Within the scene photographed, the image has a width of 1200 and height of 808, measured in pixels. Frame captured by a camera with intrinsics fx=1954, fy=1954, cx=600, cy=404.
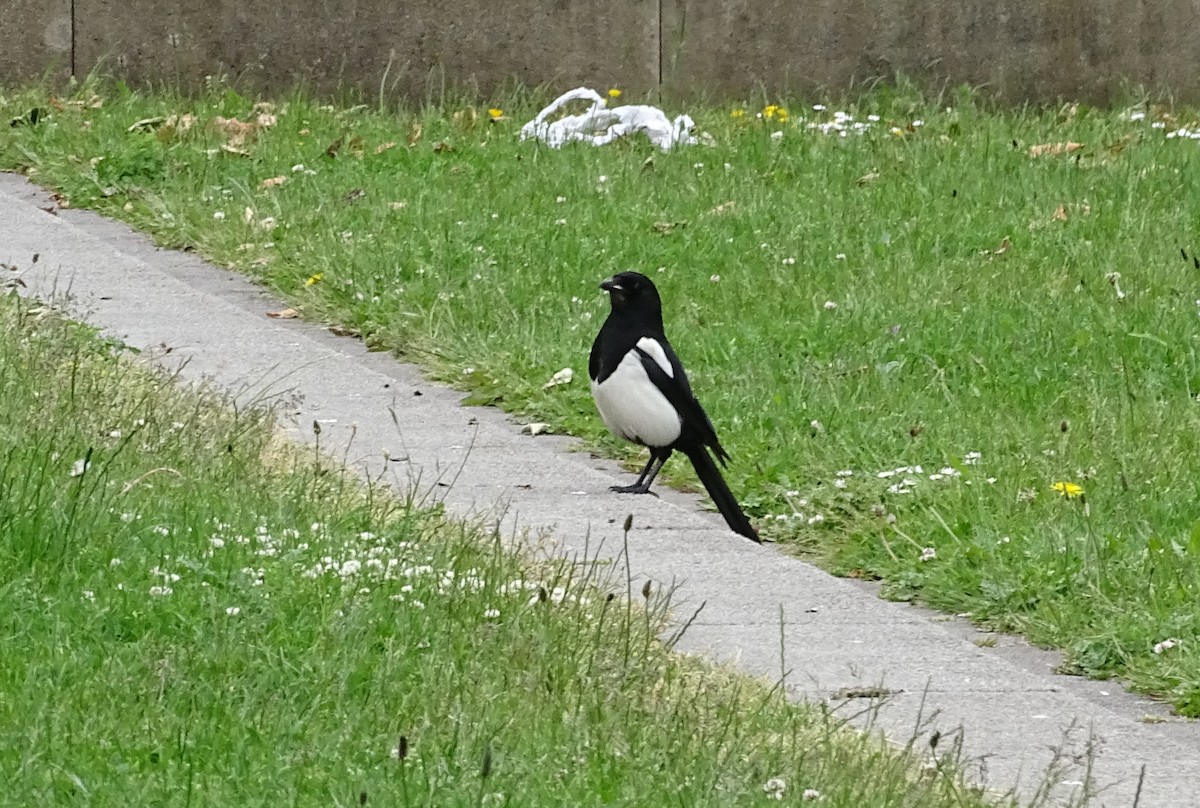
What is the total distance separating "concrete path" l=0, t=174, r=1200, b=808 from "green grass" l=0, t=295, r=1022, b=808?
28cm

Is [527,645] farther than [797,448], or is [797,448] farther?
[797,448]

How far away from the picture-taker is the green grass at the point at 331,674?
3.50 metres

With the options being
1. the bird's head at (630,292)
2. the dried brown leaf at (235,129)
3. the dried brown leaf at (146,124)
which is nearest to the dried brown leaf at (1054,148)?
the dried brown leaf at (235,129)

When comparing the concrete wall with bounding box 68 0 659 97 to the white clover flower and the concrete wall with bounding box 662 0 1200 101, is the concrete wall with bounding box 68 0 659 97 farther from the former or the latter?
the white clover flower

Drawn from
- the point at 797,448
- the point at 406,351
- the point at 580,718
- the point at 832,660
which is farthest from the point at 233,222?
the point at 580,718

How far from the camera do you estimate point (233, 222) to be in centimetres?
969

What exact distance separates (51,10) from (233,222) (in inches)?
155

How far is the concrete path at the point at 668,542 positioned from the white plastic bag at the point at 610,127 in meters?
3.07

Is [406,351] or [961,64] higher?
[961,64]

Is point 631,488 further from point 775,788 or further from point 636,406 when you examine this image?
point 775,788

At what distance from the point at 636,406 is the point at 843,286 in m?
2.53

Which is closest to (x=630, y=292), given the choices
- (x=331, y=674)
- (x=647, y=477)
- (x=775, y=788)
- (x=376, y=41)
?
(x=647, y=477)

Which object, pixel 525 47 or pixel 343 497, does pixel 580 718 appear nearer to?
pixel 343 497

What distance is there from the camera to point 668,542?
577 centimetres
